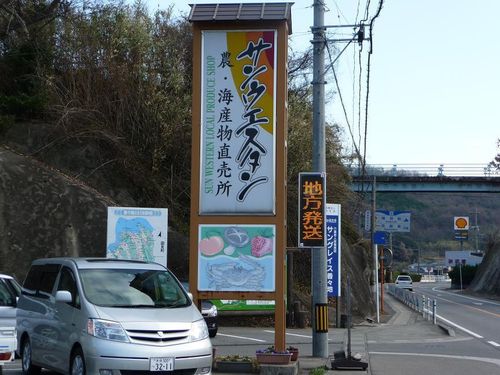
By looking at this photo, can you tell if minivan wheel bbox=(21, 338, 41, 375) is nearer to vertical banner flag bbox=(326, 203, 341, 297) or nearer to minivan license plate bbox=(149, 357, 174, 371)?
minivan license plate bbox=(149, 357, 174, 371)

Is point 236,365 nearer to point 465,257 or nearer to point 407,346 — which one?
point 407,346

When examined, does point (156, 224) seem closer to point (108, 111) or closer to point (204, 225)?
point (204, 225)

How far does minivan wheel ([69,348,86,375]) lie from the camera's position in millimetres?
9109

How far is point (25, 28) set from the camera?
29500 millimetres

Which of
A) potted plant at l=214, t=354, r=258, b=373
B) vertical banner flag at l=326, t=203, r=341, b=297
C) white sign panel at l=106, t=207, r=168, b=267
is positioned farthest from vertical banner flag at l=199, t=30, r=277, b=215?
vertical banner flag at l=326, t=203, r=341, b=297

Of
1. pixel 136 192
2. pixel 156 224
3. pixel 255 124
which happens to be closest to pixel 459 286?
pixel 136 192

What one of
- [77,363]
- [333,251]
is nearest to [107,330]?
[77,363]

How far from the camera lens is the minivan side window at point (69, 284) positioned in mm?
9781

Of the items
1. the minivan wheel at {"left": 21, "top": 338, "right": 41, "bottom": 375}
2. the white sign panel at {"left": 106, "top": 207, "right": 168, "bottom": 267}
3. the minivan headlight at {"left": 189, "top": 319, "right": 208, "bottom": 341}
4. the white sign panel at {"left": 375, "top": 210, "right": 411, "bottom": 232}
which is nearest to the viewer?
the minivan headlight at {"left": 189, "top": 319, "right": 208, "bottom": 341}

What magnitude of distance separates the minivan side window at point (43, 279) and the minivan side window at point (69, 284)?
0.25 m

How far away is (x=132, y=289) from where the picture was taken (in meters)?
10.2

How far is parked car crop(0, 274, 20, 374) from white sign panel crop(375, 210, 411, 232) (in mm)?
36785

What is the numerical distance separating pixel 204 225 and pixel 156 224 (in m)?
6.40

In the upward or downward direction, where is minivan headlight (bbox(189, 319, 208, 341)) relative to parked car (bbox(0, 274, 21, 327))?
downward
